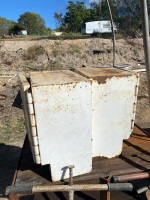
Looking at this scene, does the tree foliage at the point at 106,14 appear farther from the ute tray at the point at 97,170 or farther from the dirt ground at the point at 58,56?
the ute tray at the point at 97,170

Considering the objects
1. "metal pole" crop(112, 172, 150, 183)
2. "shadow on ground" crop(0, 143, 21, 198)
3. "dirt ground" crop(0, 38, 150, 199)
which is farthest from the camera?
"dirt ground" crop(0, 38, 150, 199)

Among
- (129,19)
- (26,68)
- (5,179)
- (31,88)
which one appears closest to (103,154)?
(31,88)

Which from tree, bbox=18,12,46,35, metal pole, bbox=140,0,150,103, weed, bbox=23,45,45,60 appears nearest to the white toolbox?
metal pole, bbox=140,0,150,103

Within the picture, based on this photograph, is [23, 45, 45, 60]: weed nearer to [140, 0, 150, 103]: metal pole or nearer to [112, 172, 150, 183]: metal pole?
[140, 0, 150, 103]: metal pole

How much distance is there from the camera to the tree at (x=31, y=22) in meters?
47.8

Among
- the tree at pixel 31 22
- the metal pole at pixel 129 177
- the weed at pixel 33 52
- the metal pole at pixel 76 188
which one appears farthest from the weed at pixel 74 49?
the tree at pixel 31 22

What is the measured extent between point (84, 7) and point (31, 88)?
4477cm

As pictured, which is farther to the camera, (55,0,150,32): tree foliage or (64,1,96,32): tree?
(64,1,96,32): tree

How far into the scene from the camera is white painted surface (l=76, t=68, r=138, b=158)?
2.09 m

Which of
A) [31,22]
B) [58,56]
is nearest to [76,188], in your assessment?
[58,56]

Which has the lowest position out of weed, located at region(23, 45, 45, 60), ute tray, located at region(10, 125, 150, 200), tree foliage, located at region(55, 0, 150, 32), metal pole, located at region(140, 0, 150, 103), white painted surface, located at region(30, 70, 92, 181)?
ute tray, located at region(10, 125, 150, 200)

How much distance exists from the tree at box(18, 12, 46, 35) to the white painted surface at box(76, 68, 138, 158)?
47.1 m

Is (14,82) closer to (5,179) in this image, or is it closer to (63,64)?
(63,64)

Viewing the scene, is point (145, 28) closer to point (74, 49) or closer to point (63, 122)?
point (63, 122)
